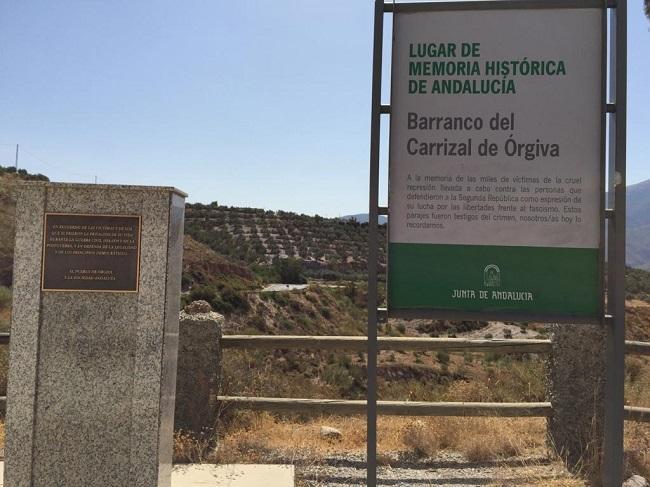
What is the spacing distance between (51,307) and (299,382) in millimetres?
6690

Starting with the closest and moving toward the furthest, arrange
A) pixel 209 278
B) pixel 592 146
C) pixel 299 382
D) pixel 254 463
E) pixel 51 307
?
pixel 592 146 → pixel 51 307 → pixel 254 463 → pixel 299 382 → pixel 209 278

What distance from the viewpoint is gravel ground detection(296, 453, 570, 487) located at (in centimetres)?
527

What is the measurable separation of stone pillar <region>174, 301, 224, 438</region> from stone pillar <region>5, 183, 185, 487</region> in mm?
1766

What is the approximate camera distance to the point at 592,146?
3816 mm

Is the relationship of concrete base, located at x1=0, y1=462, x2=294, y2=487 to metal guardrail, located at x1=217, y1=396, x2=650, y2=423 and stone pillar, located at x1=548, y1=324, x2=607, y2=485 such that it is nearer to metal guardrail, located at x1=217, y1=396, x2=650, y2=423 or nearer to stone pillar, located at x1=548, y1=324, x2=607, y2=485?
metal guardrail, located at x1=217, y1=396, x2=650, y2=423

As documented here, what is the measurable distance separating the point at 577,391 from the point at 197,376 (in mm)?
3870

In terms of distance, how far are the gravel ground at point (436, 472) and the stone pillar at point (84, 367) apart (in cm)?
177

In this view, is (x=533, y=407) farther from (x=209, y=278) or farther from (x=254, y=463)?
(x=209, y=278)

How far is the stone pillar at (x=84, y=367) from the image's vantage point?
4215mm

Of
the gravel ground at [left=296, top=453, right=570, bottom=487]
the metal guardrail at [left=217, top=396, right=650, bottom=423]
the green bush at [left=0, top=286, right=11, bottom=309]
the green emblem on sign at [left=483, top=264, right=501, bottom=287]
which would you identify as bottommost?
the gravel ground at [left=296, top=453, right=570, bottom=487]

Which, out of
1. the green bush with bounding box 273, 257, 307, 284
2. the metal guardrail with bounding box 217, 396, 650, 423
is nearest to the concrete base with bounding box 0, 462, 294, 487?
the metal guardrail with bounding box 217, 396, 650, 423

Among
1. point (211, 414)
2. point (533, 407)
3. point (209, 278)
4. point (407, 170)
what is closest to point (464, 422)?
point (533, 407)

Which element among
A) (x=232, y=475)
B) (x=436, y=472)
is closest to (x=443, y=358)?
(x=436, y=472)

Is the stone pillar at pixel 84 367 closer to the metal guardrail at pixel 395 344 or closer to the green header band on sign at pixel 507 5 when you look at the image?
the metal guardrail at pixel 395 344
